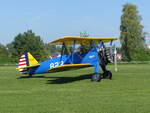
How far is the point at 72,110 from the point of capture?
670 centimetres

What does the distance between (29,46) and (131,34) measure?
24.9m

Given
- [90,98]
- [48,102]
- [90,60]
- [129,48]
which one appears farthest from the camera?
[129,48]

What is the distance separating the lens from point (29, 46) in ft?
230

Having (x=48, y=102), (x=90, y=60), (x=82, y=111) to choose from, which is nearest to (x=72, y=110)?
(x=82, y=111)

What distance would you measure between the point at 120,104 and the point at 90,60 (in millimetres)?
6878

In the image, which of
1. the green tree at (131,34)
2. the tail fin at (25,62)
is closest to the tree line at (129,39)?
the green tree at (131,34)

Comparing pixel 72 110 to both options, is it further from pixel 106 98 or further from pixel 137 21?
pixel 137 21

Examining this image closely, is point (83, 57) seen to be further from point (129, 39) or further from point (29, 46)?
point (29, 46)

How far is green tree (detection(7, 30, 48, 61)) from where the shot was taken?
227 ft

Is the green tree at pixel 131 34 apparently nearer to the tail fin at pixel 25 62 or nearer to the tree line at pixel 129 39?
the tree line at pixel 129 39

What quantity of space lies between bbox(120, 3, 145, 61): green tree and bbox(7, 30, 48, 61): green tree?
1967 cm

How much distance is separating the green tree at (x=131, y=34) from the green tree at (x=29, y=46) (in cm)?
1967

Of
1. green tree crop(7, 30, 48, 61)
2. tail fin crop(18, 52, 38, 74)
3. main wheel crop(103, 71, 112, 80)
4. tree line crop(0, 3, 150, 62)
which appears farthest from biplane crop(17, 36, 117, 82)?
green tree crop(7, 30, 48, 61)

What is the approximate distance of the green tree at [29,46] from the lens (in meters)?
69.1
